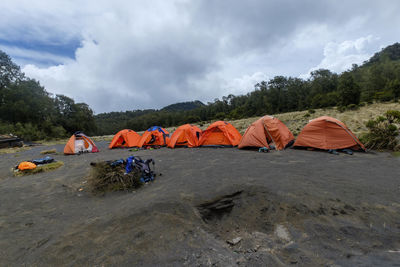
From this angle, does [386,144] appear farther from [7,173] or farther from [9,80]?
[9,80]

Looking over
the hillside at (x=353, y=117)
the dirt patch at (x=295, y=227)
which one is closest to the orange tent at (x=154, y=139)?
the hillside at (x=353, y=117)

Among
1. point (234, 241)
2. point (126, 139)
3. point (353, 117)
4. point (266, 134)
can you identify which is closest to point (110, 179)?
point (234, 241)

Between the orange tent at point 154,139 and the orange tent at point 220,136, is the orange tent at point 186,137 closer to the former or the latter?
the orange tent at point 220,136

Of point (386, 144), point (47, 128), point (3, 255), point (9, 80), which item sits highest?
point (9, 80)

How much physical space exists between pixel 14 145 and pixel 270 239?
25165 millimetres

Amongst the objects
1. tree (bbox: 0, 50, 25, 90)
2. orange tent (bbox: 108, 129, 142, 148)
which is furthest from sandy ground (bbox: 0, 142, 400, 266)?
tree (bbox: 0, 50, 25, 90)

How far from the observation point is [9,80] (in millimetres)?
33812

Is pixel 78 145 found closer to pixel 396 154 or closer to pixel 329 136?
pixel 329 136

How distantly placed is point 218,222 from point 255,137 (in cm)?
693

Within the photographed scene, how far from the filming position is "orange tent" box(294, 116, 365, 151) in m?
7.57

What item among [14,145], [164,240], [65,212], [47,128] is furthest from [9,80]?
[164,240]

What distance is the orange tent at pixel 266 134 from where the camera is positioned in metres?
9.02

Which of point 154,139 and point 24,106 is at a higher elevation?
point 24,106

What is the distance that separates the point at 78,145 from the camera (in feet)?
39.0
